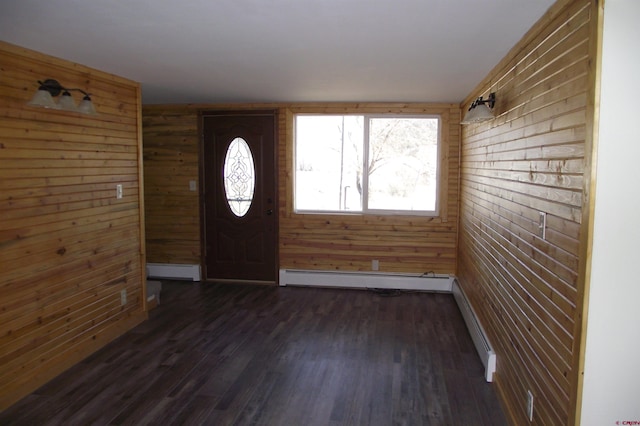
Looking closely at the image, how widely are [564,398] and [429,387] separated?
1403 mm

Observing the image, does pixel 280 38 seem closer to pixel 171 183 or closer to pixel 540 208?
pixel 540 208

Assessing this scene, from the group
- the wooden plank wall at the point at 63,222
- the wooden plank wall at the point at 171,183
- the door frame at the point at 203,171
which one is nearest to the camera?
the wooden plank wall at the point at 63,222

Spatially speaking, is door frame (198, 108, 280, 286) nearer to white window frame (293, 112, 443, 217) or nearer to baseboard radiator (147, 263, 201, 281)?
baseboard radiator (147, 263, 201, 281)

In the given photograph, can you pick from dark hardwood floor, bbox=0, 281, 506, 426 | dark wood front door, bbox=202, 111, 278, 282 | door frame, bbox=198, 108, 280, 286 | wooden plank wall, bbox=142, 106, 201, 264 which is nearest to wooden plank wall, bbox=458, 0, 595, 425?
dark hardwood floor, bbox=0, 281, 506, 426

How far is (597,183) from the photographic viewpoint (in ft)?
5.21

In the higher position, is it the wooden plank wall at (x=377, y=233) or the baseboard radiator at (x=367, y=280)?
the wooden plank wall at (x=377, y=233)

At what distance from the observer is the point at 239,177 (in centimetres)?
573

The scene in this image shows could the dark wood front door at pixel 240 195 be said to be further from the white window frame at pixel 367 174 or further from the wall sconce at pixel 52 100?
the wall sconce at pixel 52 100

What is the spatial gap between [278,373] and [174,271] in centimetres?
316

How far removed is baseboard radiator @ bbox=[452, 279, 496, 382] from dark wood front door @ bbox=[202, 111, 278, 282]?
236 cm

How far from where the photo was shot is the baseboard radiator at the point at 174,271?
19.4ft

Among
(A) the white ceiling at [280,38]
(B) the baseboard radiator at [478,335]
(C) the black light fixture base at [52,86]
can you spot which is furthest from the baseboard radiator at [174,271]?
(B) the baseboard radiator at [478,335]

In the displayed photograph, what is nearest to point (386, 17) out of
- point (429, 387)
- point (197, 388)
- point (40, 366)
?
point (429, 387)

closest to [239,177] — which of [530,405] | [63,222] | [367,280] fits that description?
[367,280]
